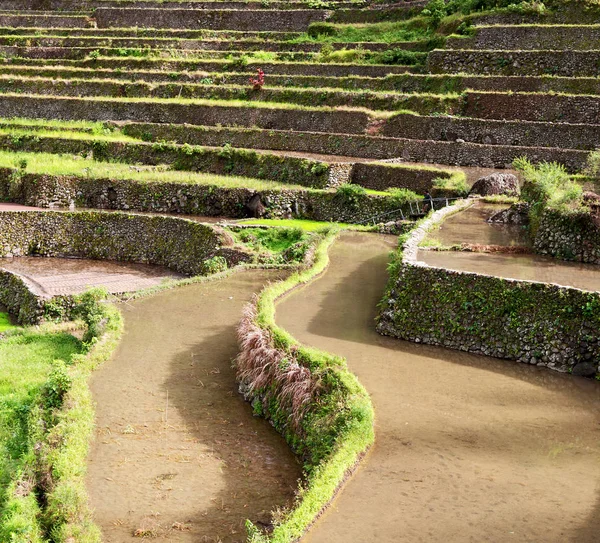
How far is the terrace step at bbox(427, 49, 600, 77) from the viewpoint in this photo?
3591cm

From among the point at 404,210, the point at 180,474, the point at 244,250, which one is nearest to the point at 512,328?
the point at 180,474

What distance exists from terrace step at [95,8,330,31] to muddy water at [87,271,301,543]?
37.2 metres

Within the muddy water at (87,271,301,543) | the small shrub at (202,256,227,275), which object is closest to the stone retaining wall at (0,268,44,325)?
the small shrub at (202,256,227,275)

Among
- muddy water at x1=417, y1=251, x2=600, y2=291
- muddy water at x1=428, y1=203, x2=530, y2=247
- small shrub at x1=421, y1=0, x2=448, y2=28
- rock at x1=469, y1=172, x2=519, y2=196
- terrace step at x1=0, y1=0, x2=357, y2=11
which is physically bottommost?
muddy water at x1=428, y1=203, x2=530, y2=247

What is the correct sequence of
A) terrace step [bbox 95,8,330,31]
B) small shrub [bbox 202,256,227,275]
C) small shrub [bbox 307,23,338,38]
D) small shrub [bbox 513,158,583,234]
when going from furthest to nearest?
1. terrace step [bbox 95,8,330,31]
2. small shrub [bbox 307,23,338,38]
3. small shrub [bbox 202,256,227,275]
4. small shrub [bbox 513,158,583,234]

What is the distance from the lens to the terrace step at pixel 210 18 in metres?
51.8

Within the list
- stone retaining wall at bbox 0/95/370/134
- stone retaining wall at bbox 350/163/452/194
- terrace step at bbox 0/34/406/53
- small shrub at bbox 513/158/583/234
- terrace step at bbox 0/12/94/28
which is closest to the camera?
small shrub at bbox 513/158/583/234

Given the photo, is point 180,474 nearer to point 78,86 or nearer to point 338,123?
point 338,123

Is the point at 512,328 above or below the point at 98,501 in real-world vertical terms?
above

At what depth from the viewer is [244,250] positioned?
1001 inches

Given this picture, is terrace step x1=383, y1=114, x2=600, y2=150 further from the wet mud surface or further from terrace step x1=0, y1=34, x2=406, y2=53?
the wet mud surface

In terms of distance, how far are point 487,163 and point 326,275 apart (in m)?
13.7

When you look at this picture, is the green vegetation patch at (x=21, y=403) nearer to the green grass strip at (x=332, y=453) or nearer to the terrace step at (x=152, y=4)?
the green grass strip at (x=332, y=453)

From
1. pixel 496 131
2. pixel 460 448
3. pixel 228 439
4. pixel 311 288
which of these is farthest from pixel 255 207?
pixel 460 448
